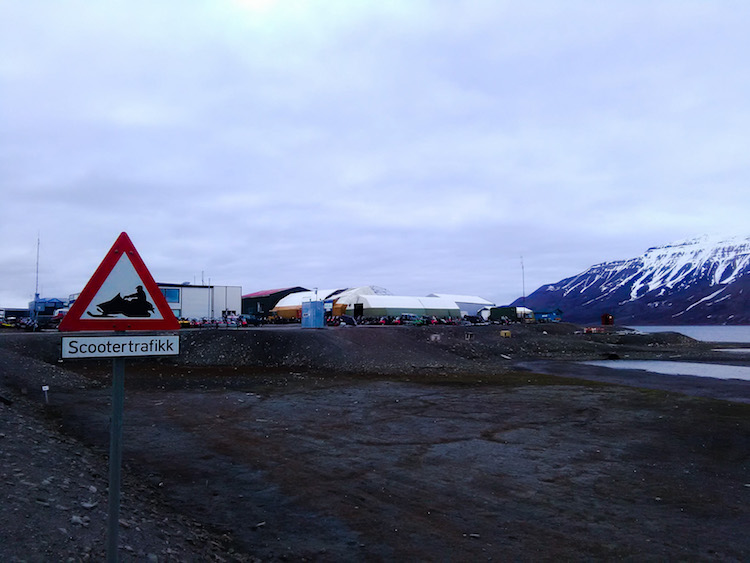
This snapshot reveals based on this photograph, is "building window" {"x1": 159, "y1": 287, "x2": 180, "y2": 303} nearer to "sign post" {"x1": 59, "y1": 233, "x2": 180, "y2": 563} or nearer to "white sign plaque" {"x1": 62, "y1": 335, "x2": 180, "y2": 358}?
"sign post" {"x1": 59, "y1": 233, "x2": 180, "y2": 563}

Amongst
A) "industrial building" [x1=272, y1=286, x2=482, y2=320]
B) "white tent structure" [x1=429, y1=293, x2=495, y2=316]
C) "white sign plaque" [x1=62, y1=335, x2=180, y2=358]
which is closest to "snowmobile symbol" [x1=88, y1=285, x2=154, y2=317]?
"white sign plaque" [x1=62, y1=335, x2=180, y2=358]

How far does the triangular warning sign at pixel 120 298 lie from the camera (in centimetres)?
442

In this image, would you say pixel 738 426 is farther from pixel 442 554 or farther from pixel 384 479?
pixel 442 554

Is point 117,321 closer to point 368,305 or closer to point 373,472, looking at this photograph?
point 373,472

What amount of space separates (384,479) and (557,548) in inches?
144

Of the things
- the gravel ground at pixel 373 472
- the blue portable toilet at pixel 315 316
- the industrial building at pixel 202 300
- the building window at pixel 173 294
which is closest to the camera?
the gravel ground at pixel 373 472

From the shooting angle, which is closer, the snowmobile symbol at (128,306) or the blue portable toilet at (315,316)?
the snowmobile symbol at (128,306)

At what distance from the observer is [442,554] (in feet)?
21.6

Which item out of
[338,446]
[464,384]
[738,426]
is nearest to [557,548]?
[338,446]

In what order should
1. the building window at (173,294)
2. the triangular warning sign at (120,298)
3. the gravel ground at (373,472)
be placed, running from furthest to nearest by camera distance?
1. the building window at (173,294)
2. the gravel ground at (373,472)
3. the triangular warning sign at (120,298)

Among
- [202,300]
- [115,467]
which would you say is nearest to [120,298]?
[115,467]

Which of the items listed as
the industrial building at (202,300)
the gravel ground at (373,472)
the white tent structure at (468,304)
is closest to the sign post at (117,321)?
the gravel ground at (373,472)

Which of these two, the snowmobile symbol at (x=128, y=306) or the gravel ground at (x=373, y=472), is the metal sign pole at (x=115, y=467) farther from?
the gravel ground at (x=373, y=472)

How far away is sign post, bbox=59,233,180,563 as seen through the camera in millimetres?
4164
